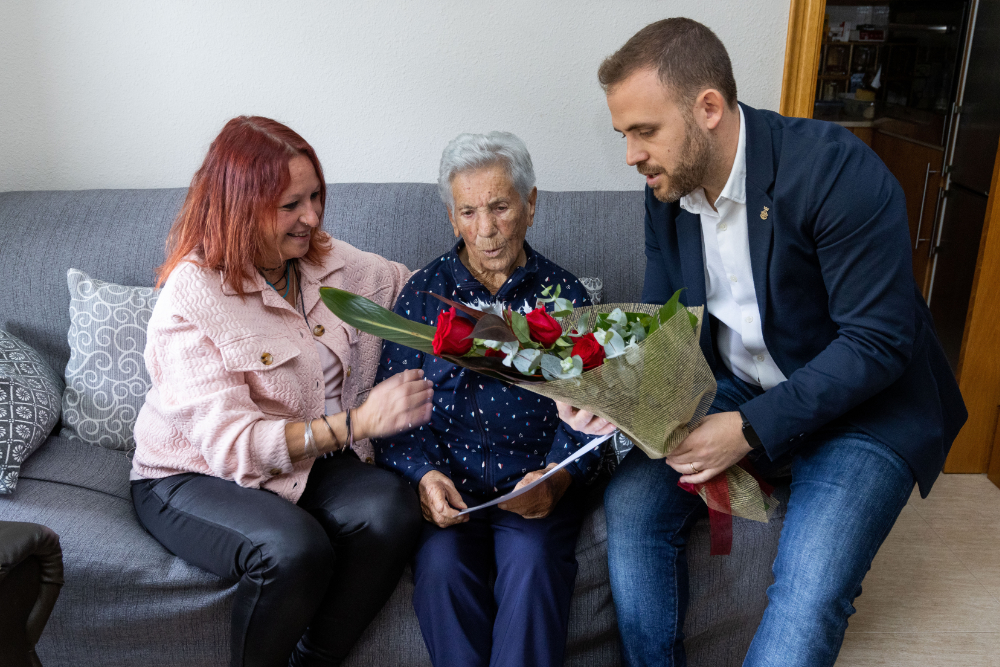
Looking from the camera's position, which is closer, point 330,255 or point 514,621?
point 514,621

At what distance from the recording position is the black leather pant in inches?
55.8

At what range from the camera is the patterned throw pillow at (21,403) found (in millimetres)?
1683

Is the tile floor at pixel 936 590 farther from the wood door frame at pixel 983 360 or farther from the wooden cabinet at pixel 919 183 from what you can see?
the wooden cabinet at pixel 919 183

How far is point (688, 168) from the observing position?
143 centimetres

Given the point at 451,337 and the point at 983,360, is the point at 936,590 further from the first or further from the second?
the point at 451,337

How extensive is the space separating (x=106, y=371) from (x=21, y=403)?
0.19 metres

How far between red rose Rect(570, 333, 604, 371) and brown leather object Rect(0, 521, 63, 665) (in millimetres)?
882

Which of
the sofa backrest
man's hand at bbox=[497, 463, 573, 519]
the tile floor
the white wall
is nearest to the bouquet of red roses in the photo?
man's hand at bbox=[497, 463, 573, 519]

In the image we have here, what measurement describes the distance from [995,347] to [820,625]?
162 cm

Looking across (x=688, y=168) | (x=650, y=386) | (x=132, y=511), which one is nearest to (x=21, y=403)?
(x=132, y=511)

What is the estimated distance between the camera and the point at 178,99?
2.30 metres

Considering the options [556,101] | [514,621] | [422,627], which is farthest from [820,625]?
[556,101]

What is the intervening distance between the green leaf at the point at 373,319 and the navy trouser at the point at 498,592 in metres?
0.48

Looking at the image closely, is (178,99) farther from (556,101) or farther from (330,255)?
(556,101)
